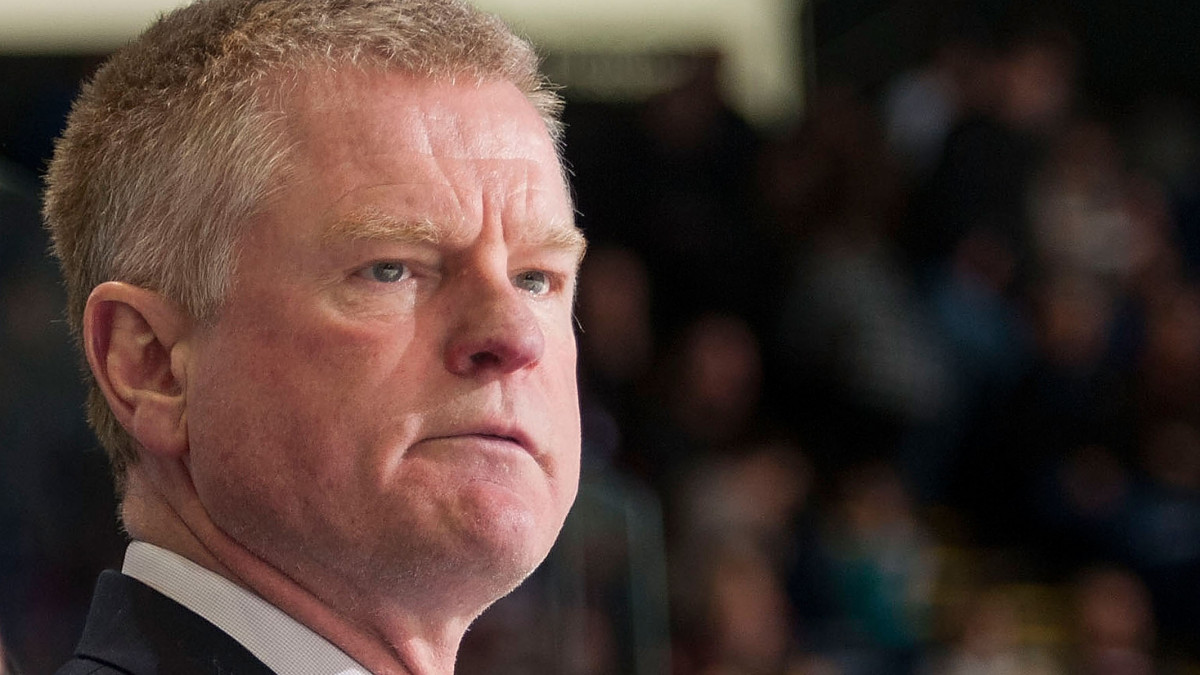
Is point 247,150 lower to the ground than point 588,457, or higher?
higher

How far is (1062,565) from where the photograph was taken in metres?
5.61

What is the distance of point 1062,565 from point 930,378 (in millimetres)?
859

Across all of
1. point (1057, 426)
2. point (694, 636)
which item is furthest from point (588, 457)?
point (1057, 426)

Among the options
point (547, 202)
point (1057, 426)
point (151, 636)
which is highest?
point (547, 202)

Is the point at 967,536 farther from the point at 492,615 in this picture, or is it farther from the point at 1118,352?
the point at 492,615

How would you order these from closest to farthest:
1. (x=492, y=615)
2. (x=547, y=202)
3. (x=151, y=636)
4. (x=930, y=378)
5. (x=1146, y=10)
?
(x=151, y=636) < (x=547, y=202) < (x=492, y=615) < (x=930, y=378) < (x=1146, y=10)

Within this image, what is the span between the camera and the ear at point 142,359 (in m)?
1.32

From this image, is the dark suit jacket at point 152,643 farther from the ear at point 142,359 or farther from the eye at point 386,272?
the eye at point 386,272

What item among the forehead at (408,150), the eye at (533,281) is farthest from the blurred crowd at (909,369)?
the forehead at (408,150)

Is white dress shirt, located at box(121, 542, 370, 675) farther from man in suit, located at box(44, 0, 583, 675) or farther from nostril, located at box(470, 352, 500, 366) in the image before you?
nostril, located at box(470, 352, 500, 366)

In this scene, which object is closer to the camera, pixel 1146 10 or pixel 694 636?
pixel 694 636

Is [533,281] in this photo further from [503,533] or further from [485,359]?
[503,533]

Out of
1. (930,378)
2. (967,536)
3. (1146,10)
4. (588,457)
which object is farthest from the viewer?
(1146,10)

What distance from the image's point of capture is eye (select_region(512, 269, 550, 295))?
141cm
